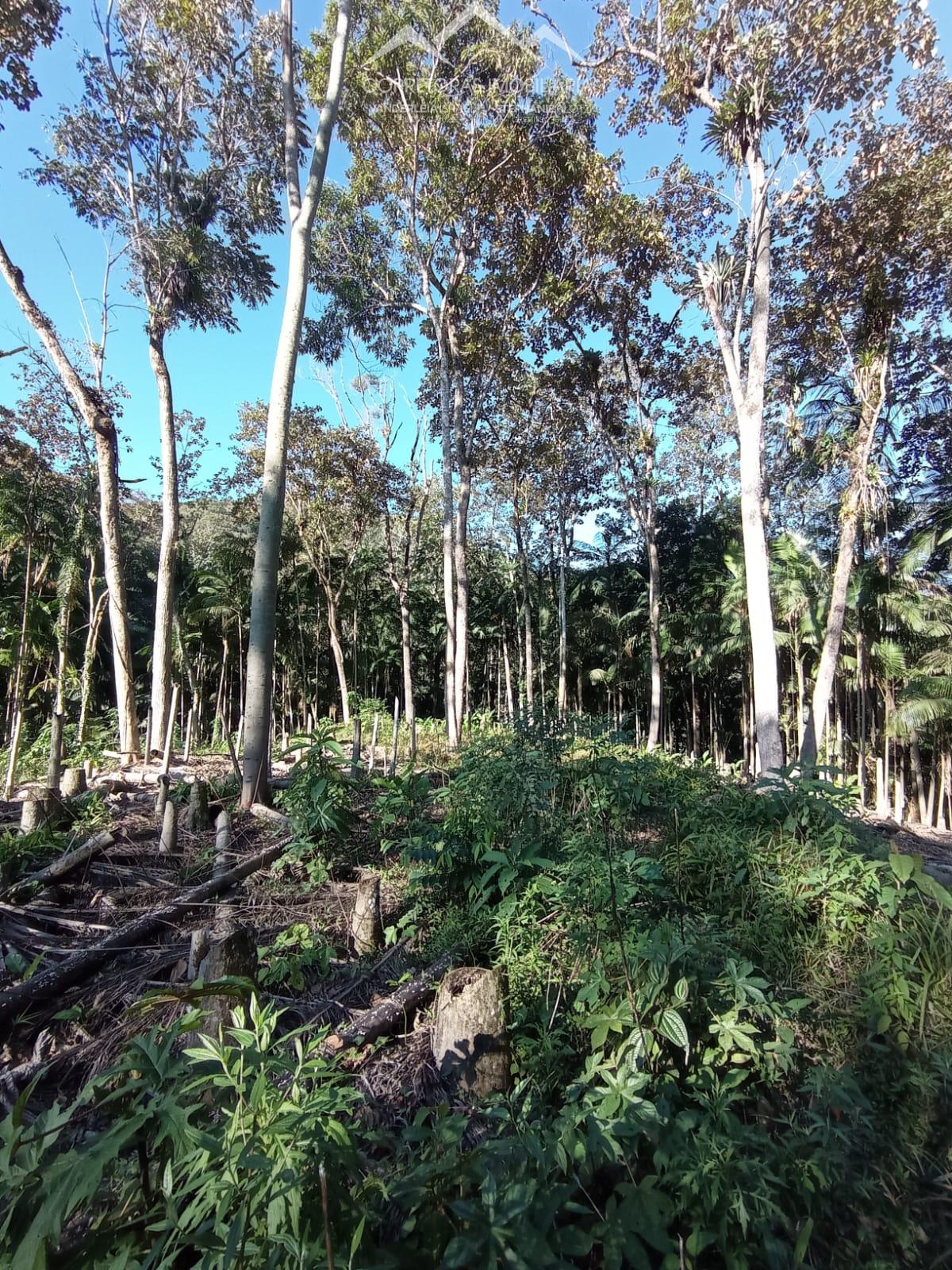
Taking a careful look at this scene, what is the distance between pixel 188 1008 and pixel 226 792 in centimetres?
322

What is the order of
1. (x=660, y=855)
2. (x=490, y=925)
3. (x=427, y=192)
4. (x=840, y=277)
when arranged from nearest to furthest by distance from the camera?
(x=490, y=925)
(x=660, y=855)
(x=840, y=277)
(x=427, y=192)

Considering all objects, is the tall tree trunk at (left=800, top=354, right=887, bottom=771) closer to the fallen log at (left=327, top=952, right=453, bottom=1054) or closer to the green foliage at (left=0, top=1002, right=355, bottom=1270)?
the fallen log at (left=327, top=952, right=453, bottom=1054)

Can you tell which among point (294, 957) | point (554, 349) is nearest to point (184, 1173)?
point (294, 957)

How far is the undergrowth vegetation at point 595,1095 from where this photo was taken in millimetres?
1254

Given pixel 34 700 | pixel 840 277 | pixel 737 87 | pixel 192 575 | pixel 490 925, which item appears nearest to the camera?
pixel 490 925

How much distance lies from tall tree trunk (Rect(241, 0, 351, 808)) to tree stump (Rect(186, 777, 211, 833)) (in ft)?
1.11

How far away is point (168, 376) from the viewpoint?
9945mm

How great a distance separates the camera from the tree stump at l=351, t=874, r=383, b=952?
10.5 feet

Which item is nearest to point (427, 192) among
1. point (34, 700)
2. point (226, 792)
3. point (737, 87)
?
point (737, 87)

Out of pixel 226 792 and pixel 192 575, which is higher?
pixel 192 575

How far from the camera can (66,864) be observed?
3891mm

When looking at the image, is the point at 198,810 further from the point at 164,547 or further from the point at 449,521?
the point at 449,521

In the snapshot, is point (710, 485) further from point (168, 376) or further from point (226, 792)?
point (226, 792)

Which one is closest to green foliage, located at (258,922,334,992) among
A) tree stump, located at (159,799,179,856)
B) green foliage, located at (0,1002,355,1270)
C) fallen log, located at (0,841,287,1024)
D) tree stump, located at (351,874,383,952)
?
tree stump, located at (351,874,383,952)
